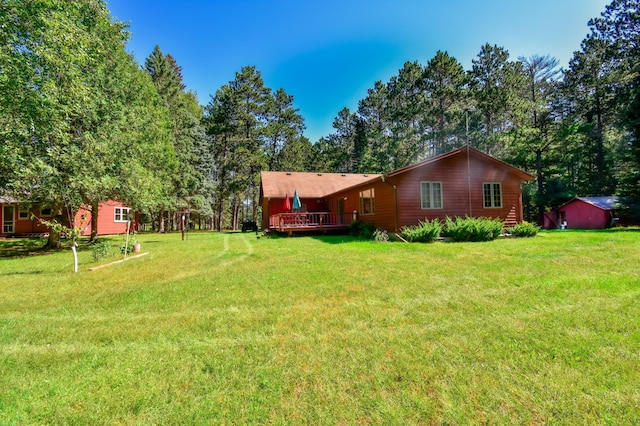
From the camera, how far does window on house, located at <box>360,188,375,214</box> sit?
16.7 m

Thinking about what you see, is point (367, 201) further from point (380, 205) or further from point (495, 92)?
point (495, 92)

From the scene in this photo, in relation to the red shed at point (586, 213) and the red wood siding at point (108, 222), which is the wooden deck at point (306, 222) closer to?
the red wood siding at point (108, 222)

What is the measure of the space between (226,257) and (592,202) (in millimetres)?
28980

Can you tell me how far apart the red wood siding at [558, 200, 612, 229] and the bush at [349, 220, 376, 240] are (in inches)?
805

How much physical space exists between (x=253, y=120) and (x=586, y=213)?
33.4 meters

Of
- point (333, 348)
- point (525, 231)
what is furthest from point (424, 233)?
point (333, 348)

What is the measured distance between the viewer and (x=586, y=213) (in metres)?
25.0

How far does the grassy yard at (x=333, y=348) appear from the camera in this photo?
2.56 m

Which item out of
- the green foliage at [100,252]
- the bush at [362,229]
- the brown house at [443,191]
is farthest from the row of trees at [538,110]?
the green foliage at [100,252]

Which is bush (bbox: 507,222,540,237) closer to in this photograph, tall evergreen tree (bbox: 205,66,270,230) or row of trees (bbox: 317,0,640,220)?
row of trees (bbox: 317,0,640,220)

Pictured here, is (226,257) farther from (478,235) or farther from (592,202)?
(592,202)

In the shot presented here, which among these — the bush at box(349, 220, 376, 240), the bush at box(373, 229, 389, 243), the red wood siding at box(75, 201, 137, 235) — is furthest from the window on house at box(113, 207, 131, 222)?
the bush at box(373, 229, 389, 243)

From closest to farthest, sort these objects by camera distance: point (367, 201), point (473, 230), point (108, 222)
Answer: point (473, 230)
point (367, 201)
point (108, 222)

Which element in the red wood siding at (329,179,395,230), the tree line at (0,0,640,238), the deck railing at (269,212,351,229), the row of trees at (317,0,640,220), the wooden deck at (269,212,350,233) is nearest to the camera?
the tree line at (0,0,640,238)
